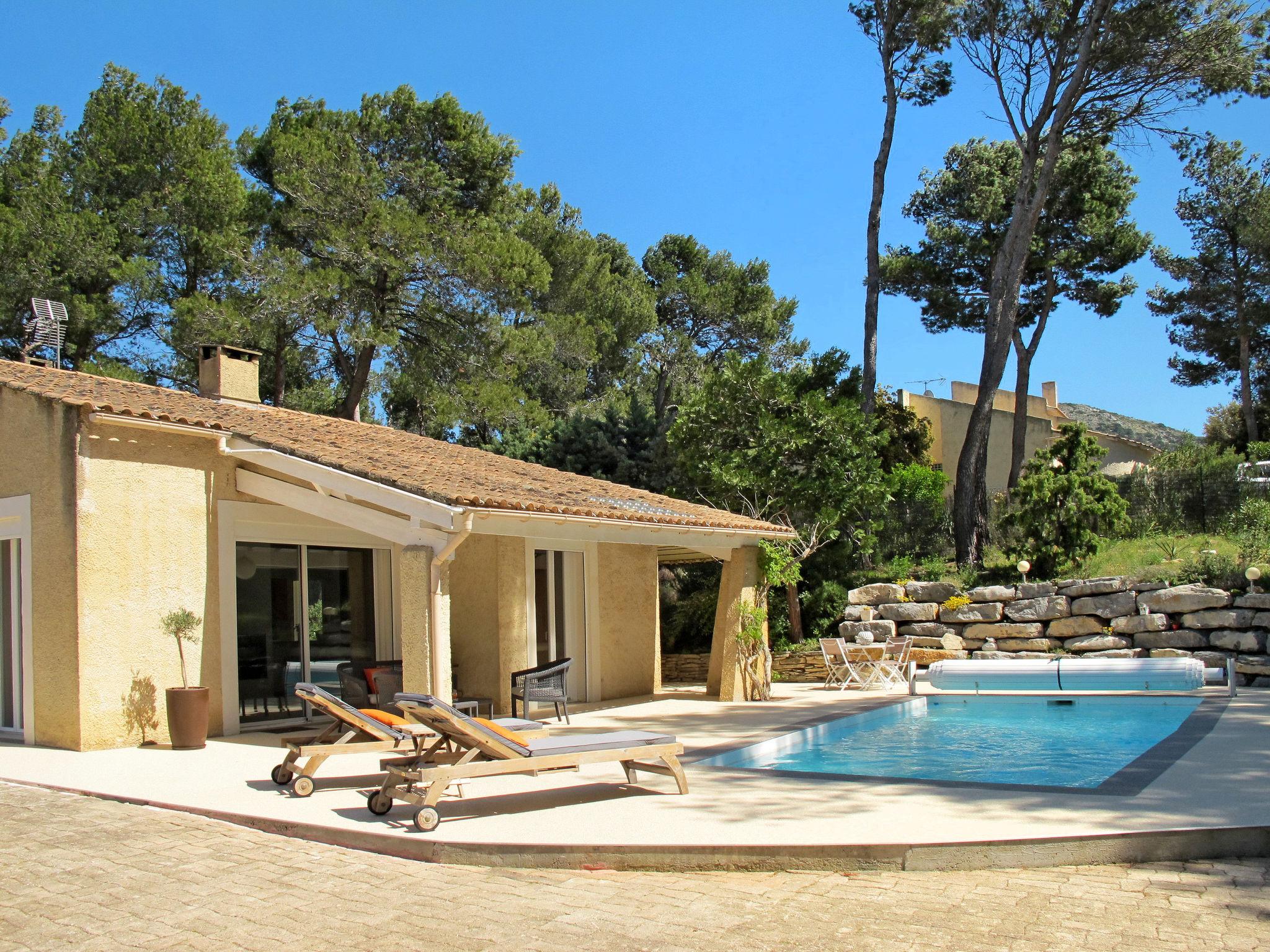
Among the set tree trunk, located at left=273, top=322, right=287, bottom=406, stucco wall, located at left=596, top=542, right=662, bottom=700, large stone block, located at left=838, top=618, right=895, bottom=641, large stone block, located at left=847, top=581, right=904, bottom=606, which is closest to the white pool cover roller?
large stone block, located at left=838, top=618, right=895, bottom=641

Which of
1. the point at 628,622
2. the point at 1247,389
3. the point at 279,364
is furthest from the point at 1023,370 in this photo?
the point at 279,364

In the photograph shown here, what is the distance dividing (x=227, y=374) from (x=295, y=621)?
14.7 ft

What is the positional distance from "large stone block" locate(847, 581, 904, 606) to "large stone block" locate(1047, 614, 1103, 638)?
107 inches

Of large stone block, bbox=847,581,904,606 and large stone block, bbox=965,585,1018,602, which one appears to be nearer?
large stone block, bbox=965,585,1018,602

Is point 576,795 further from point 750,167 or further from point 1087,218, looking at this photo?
point 1087,218

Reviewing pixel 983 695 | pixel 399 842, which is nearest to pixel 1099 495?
pixel 983 695

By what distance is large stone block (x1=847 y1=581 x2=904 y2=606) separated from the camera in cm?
1902

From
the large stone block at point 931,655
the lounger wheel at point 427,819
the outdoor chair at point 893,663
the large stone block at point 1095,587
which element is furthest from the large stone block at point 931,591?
the lounger wheel at point 427,819

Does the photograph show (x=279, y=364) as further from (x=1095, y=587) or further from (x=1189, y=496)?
(x=1189, y=496)

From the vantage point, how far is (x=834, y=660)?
17.3 m

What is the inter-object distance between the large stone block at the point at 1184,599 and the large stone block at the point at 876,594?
395 cm

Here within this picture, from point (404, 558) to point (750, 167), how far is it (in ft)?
55.4

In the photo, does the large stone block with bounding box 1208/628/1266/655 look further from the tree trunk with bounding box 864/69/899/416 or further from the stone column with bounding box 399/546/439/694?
the stone column with bounding box 399/546/439/694

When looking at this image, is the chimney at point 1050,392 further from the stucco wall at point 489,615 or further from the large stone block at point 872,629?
the stucco wall at point 489,615
